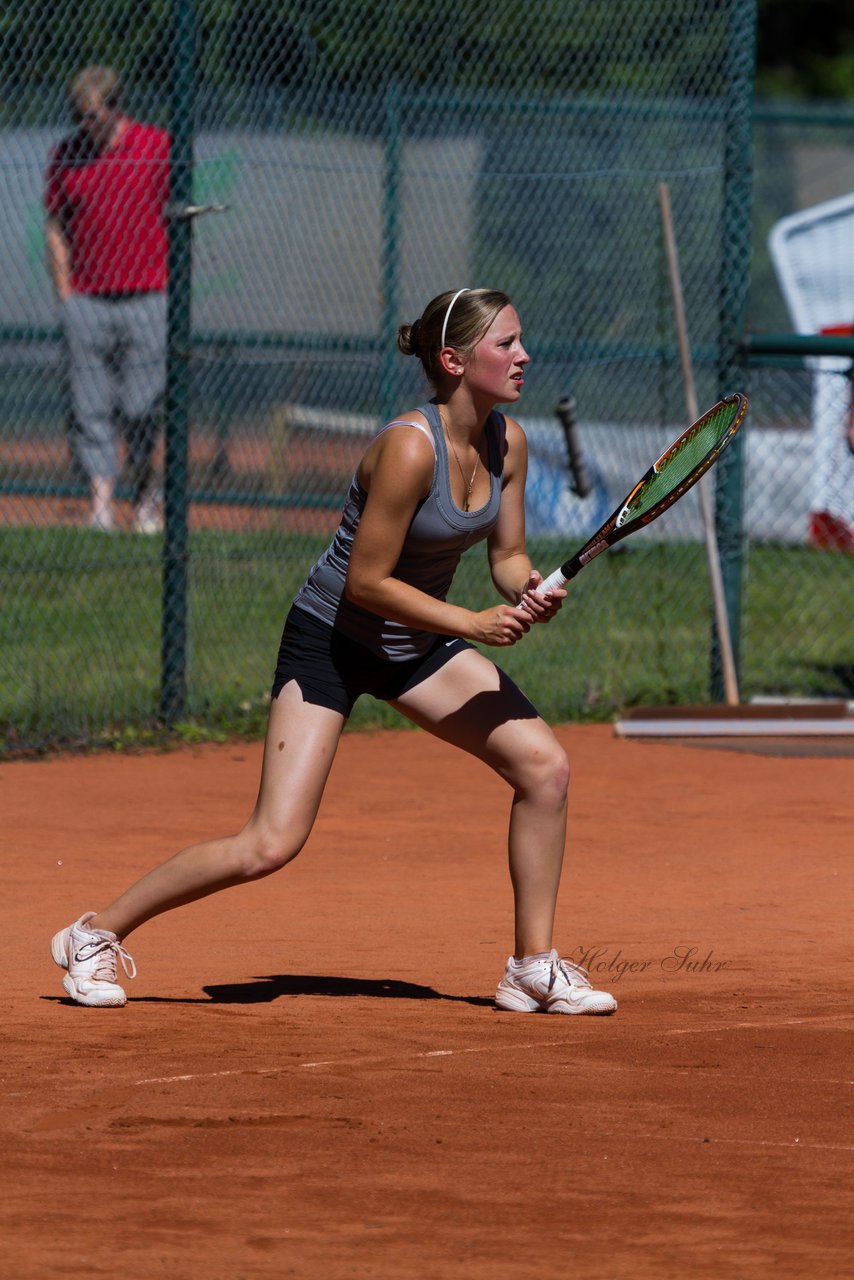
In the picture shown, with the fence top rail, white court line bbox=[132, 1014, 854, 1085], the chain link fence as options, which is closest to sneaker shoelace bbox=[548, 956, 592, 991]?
white court line bbox=[132, 1014, 854, 1085]

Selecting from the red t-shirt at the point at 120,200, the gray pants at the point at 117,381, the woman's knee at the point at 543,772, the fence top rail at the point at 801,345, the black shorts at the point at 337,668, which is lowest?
the woman's knee at the point at 543,772

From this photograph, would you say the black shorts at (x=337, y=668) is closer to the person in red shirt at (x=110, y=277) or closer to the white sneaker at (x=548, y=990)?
the white sneaker at (x=548, y=990)

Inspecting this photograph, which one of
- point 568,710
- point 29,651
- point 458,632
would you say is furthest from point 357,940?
point 568,710

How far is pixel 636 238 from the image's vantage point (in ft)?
34.9

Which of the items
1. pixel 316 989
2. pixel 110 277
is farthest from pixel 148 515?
pixel 316 989

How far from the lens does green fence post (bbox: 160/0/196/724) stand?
883 centimetres

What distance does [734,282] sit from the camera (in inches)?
400

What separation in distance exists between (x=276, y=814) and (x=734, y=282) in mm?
5928

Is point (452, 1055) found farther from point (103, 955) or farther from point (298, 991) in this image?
point (103, 955)

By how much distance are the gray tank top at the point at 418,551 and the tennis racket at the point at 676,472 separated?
278 mm

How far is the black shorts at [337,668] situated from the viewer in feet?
16.5

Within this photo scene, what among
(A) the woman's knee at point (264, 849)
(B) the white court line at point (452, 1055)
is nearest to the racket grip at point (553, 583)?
(A) the woman's knee at point (264, 849)

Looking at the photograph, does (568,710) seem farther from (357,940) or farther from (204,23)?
(357,940)

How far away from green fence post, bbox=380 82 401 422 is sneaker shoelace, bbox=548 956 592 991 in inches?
212
